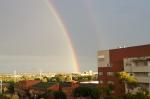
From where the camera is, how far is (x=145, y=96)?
136ft

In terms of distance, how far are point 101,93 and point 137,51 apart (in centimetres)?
1092

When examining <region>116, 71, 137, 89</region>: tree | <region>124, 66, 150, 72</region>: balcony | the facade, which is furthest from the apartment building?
<region>116, 71, 137, 89</region>: tree

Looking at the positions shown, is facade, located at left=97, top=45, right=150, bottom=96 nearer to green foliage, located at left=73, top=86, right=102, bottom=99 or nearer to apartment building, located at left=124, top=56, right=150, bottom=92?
apartment building, located at left=124, top=56, right=150, bottom=92

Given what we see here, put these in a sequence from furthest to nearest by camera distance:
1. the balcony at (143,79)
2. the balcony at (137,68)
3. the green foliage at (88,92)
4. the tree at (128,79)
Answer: the green foliage at (88,92) → the tree at (128,79) → the balcony at (137,68) → the balcony at (143,79)

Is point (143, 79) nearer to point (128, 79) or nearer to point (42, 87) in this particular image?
point (128, 79)

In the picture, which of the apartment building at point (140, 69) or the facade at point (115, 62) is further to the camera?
the facade at point (115, 62)

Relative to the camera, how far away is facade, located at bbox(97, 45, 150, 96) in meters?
54.4

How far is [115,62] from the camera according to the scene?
203ft

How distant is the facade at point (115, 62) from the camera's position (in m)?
54.4

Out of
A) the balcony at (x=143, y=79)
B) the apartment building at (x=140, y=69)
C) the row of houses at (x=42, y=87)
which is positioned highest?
the apartment building at (x=140, y=69)

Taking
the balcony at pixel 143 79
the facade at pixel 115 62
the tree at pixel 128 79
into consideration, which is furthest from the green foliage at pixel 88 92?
the balcony at pixel 143 79

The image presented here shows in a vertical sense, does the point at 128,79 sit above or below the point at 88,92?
above

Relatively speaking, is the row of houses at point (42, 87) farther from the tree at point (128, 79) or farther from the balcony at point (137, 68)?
the tree at point (128, 79)

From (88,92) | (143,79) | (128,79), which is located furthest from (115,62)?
(143,79)
